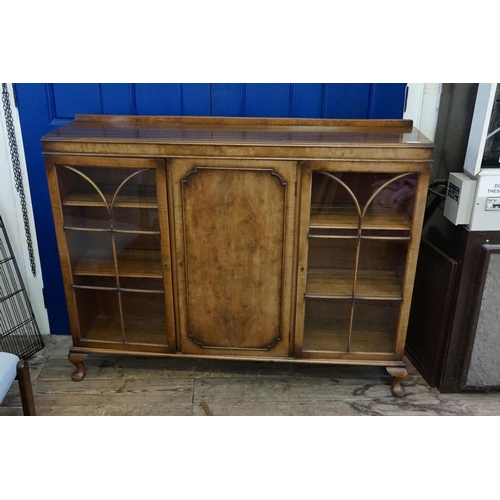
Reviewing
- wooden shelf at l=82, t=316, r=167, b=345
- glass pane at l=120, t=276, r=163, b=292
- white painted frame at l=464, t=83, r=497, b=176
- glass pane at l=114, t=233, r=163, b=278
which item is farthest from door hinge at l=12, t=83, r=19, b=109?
white painted frame at l=464, t=83, r=497, b=176

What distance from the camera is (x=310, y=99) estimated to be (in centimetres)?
205

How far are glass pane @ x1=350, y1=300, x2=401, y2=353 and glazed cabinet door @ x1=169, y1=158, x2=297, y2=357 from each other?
278 millimetres

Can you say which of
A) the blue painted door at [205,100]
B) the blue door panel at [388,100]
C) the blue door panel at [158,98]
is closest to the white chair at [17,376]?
the blue painted door at [205,100]

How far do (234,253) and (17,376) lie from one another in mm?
846

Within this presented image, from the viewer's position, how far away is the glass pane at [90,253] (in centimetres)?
197

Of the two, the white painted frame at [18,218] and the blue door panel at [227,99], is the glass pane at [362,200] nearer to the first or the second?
the blue door panel at [227,99]

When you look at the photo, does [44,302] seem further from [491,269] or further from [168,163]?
[491,269]

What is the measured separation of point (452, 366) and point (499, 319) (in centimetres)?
26

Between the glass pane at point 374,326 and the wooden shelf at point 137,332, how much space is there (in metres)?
0.78

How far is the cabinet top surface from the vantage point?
175cm

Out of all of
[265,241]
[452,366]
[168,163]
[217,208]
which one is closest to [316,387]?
[452,366]

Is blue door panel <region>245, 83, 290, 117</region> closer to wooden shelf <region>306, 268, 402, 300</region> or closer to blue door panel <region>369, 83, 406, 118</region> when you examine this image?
blue door panel <region>369, 83, 406, 118</region>

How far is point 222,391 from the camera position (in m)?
2.12

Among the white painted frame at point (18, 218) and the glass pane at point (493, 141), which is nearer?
the glass pane at point (493, 141)
